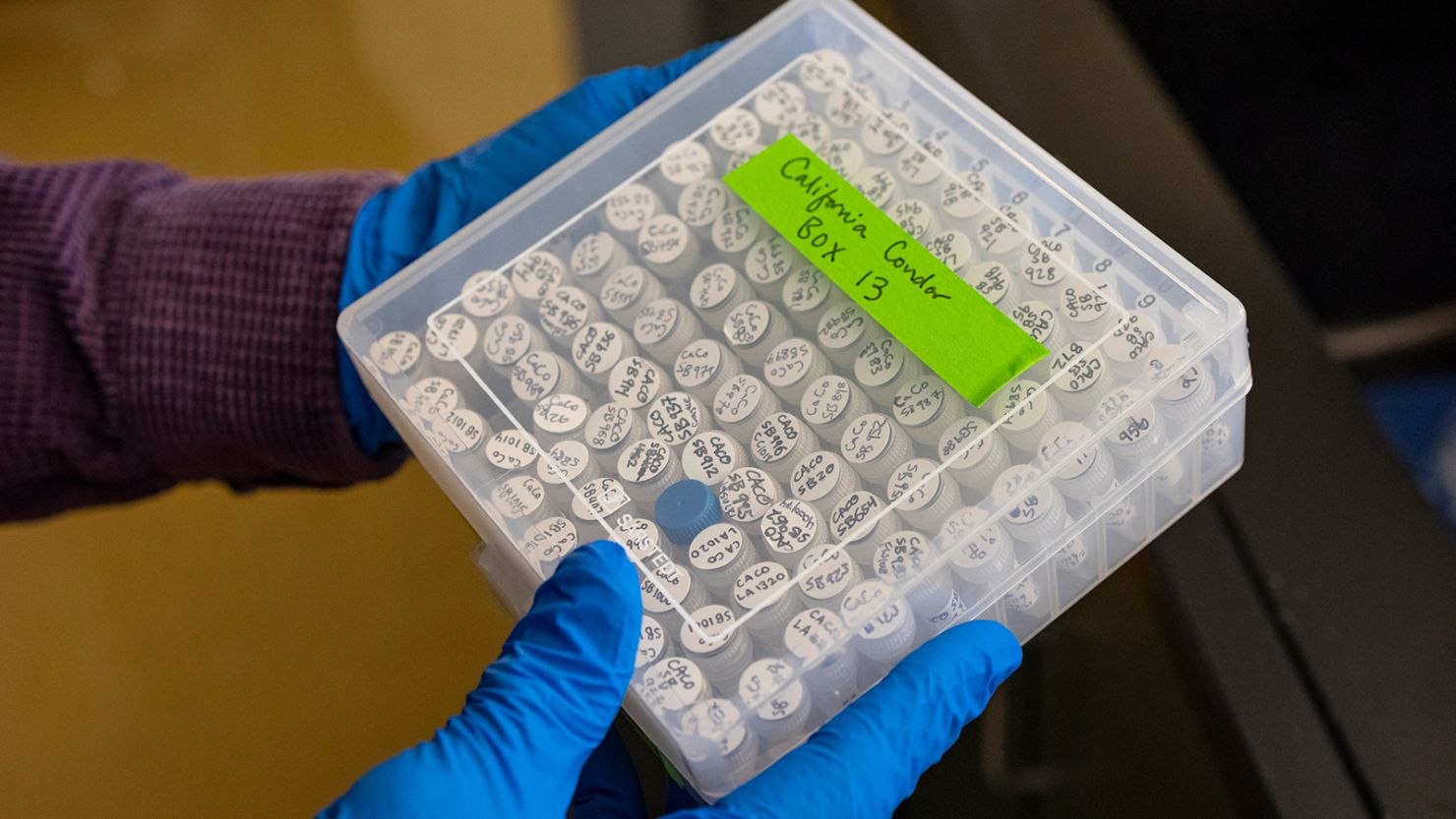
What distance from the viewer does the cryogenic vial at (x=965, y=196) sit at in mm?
654

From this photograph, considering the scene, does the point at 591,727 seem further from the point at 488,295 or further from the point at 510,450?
the point at 488,295

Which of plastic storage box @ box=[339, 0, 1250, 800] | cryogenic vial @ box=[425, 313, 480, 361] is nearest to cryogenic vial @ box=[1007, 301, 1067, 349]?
plastic storage box @ box=[339, 0, 1250, 800]

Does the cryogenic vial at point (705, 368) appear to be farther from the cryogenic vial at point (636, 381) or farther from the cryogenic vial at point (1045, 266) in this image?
the cryogenic vial at point (1045, 266)

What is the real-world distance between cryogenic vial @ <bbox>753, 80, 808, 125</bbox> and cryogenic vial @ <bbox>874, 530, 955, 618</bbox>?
0.28 m

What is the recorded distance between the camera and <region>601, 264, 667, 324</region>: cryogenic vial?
2.22 feet

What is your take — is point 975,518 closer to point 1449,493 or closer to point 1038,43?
point 1038,43

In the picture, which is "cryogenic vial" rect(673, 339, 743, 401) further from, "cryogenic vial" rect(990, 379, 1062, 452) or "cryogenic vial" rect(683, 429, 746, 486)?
"cryogenic vial" rect(990, 379, 1062, 452)

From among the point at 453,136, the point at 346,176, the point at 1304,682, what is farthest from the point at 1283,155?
the point at 346,176

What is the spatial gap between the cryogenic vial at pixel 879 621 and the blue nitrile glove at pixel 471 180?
0.42 metres

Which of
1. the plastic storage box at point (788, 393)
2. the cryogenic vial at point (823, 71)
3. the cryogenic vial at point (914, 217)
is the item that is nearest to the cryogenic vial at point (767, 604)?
the plastic storage box at point (788, 393)

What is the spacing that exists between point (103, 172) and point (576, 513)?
0.53 m

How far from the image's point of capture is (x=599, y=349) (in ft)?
2.17

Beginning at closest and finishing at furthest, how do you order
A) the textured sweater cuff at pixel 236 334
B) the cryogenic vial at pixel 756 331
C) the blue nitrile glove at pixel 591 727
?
1. the blue nitrile glove at pixel 591 727
2. the cryogenic vial at pixel 756 331
3. the textured sweater cuff at pixel 236 334

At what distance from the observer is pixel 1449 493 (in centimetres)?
112
